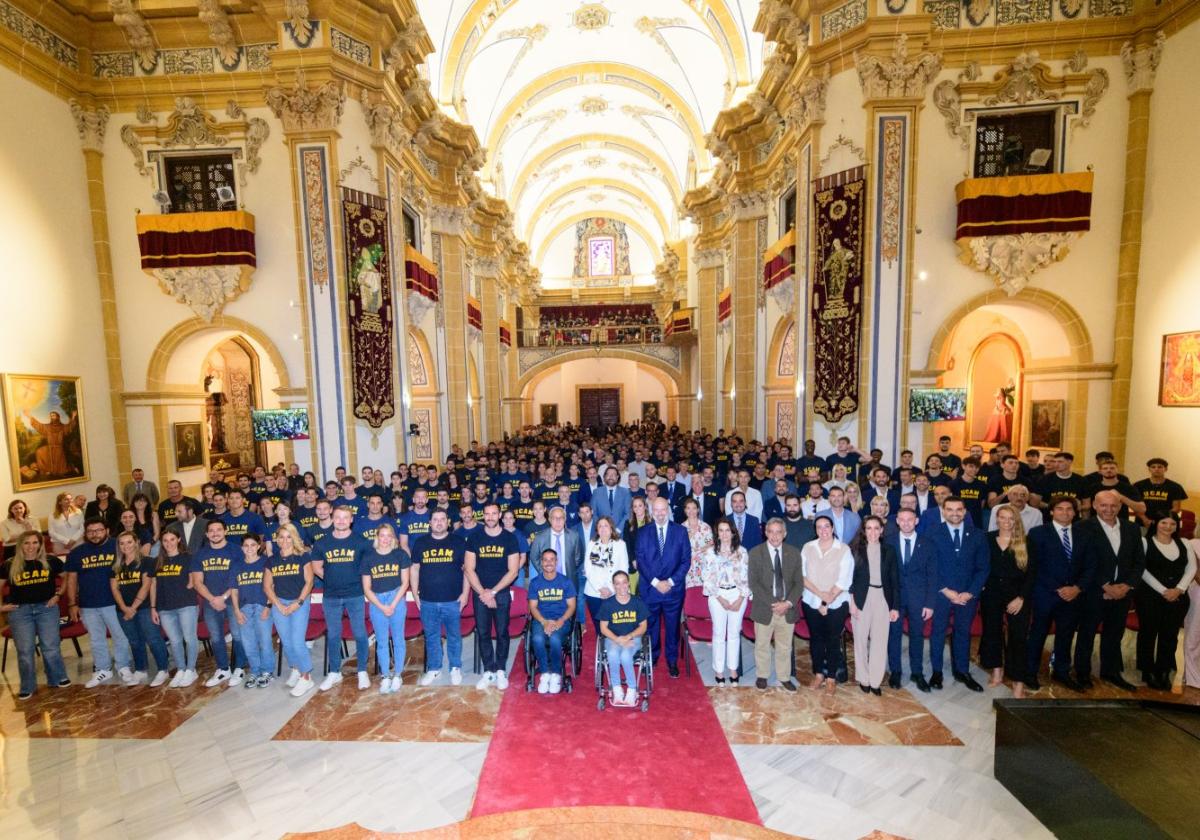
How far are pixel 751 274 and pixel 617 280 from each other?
22.0 m

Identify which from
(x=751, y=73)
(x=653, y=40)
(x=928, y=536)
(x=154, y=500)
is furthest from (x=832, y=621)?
(x=653, y=40)

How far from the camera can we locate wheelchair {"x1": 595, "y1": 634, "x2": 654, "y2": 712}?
16.4 feet

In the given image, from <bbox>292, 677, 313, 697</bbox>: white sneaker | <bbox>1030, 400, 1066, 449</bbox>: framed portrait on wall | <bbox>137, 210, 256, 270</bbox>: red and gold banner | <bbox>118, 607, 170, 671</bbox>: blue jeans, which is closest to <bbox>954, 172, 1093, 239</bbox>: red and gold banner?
<bbox>1030, 400, 1066, 449</bbox>: framed portrait on wall

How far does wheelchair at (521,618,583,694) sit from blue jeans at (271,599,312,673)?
223cm

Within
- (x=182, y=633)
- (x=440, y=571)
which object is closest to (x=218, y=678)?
(x=182, y=633)

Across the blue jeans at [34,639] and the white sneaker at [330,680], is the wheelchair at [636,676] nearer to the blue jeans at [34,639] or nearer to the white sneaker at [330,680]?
the white sneaker at [330,680]

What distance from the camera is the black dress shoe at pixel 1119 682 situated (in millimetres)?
5203

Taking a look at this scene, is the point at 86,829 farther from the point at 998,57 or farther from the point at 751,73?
the point at 751,73

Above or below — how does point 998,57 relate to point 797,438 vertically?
above

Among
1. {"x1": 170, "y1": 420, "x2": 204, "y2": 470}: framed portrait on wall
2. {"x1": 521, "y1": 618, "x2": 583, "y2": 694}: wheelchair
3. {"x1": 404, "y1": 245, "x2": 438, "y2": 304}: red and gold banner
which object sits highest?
{"x1": 404, "y1": 245, "x2": 438, "y2": 304}: red and gold banner

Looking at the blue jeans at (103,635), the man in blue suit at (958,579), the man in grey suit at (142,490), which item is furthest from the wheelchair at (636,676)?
the man in grey suit at (142,490)

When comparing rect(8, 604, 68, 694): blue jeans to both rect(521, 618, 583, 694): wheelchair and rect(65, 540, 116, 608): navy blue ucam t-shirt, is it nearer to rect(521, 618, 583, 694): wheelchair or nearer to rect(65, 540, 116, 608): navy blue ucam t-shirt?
rect(65, 540, 116, 608): navy blue ucam t-shirt

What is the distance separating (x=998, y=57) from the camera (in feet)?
31.4

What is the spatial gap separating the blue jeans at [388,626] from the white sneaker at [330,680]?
0.46m
